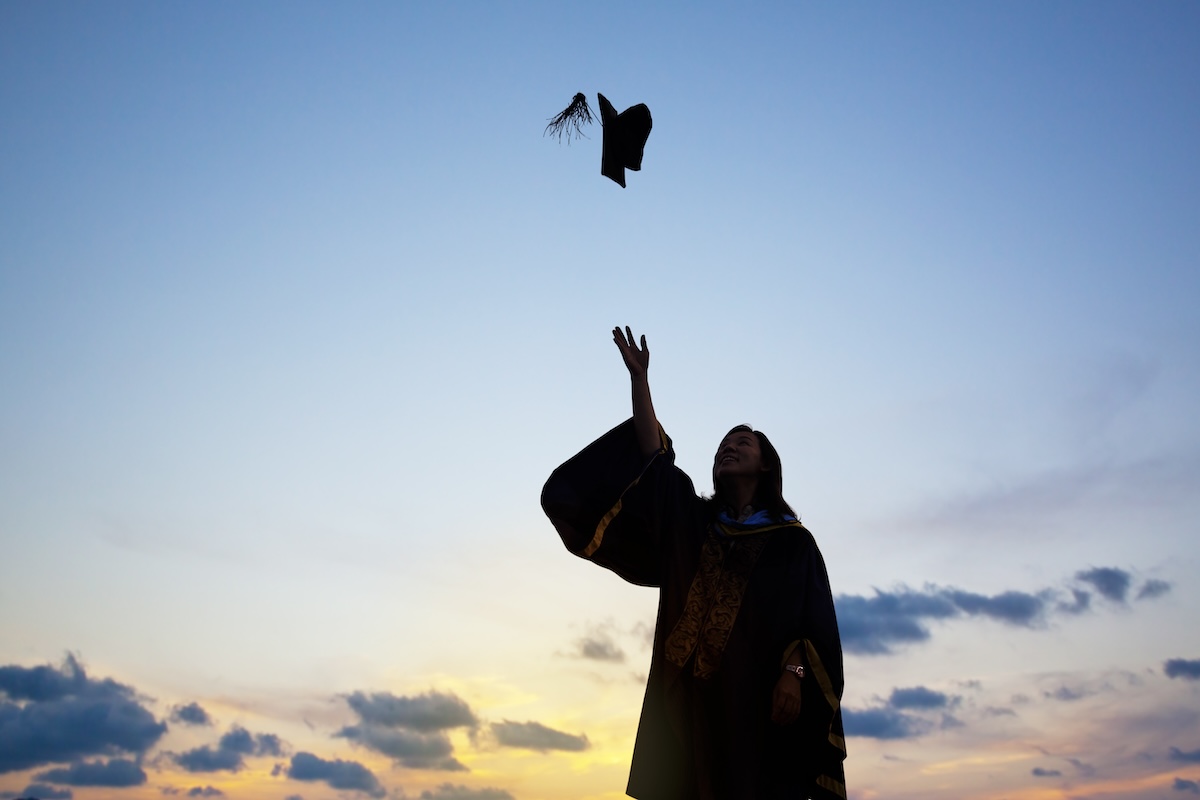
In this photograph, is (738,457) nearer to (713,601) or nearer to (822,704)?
(713,601)

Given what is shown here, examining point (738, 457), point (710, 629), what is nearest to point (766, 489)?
point (738, 457)

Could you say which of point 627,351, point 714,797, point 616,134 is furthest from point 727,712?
point 616,134

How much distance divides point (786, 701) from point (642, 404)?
2.16 metres

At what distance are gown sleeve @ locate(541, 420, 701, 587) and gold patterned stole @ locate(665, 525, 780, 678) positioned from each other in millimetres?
322

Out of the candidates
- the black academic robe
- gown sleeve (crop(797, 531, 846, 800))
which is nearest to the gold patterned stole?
the black academic robe

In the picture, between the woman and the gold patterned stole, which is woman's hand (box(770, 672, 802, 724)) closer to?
the woman

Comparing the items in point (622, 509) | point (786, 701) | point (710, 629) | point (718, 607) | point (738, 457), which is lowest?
point (786, 701)

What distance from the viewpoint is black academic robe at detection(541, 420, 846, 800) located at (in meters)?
6.64

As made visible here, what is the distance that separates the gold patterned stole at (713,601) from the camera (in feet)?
22.5

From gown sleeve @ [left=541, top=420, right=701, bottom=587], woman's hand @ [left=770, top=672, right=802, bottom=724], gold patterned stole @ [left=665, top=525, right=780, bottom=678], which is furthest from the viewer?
gown sleeve @ [left=541, top=420, right=701, bottom=587]

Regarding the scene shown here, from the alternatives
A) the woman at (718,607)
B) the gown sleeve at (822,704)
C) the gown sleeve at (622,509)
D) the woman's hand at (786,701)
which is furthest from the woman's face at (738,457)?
the woman's hand at (786,701)

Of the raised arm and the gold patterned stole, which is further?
the raised arm

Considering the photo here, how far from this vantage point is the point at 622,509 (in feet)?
24.4

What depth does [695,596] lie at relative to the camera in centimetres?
705
